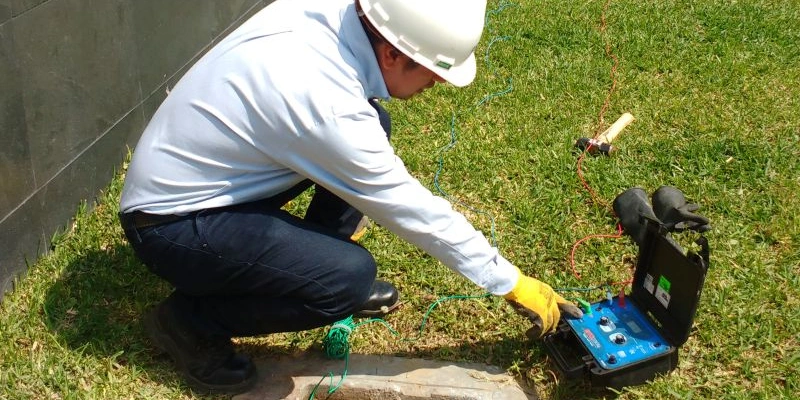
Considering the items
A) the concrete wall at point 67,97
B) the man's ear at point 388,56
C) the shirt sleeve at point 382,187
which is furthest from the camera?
the concrete wall at point 67,97

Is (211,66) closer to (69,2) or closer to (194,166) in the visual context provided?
(194,166)

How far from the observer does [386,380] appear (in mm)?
2756

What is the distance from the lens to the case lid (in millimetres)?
2523

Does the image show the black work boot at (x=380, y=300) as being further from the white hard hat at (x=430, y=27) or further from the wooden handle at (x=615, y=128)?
the wooden handle at (x=615, y=128)

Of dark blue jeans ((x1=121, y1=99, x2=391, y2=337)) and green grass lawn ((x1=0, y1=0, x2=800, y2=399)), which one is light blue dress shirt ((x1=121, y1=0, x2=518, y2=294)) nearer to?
dark blue jeans ((x1=121, y1=99, x2=391, y2=337))

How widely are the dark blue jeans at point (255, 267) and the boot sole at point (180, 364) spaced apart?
134 mm

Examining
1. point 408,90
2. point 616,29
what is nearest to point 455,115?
point 616,29

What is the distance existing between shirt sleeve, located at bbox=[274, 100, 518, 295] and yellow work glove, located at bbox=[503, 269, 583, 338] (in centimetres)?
7

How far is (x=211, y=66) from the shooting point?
2336 mm

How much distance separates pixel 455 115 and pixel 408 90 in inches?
85.9

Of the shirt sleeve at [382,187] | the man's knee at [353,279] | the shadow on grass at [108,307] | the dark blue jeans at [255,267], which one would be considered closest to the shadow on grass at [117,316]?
the shadow on grass at [108,307]

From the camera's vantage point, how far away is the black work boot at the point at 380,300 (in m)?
3.03

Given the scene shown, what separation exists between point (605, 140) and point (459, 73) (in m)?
2.04

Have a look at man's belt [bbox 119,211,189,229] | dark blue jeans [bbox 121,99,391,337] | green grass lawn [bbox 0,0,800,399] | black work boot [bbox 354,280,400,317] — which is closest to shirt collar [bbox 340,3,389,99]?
dark blue jeans [bbox 121,99,391,337]
